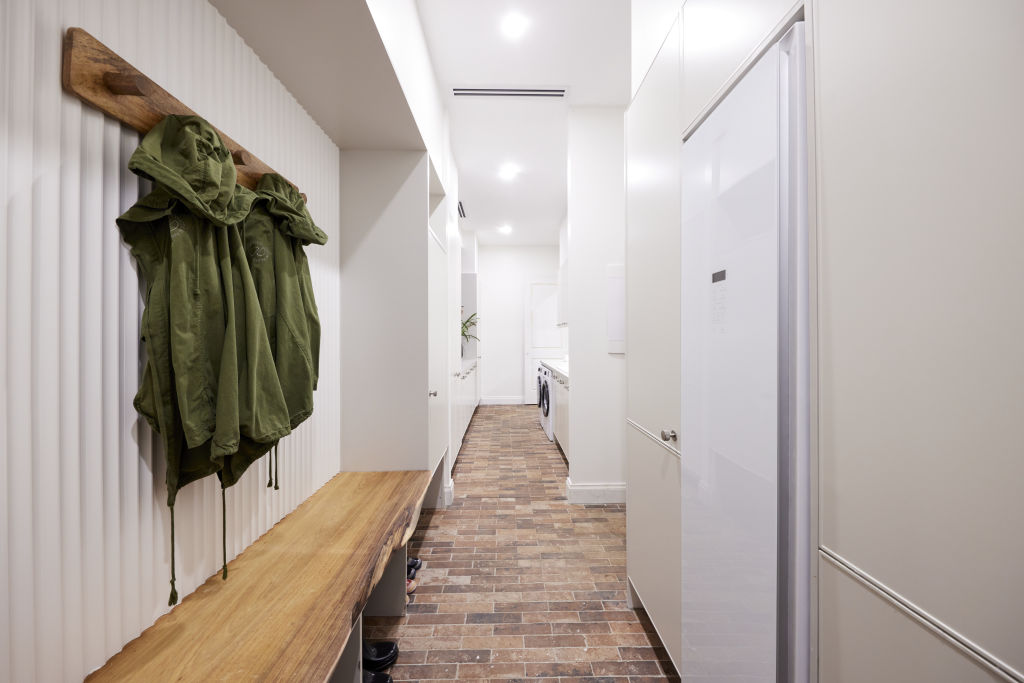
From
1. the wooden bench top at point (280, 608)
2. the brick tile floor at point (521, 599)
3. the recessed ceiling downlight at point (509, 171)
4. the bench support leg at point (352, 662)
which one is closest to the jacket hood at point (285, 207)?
the wooden bench top at point (280, 608)

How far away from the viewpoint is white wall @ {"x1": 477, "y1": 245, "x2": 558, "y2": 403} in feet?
27.8

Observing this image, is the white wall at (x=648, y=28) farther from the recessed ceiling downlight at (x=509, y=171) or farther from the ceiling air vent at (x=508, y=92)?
the recessed ceiling downlight at (x=509, y=171)

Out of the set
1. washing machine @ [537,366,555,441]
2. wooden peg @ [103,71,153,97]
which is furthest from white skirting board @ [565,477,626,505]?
wooden peg @ [103,71,153,97]

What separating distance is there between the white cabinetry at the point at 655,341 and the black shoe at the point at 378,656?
988 millimetres

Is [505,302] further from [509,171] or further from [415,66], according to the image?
[415,66]

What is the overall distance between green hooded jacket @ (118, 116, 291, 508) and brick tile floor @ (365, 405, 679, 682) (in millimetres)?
1180

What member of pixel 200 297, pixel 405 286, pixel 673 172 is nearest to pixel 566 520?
pixel 405 286

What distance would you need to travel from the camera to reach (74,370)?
2.92 ft

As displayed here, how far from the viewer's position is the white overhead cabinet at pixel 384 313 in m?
2.44

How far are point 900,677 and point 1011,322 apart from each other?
522 mm

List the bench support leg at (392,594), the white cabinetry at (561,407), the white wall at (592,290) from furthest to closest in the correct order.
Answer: the white cabinetry at (561,407), the white wall at (592,290), the bench support leg at (392,594)

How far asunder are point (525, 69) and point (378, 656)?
3265mm

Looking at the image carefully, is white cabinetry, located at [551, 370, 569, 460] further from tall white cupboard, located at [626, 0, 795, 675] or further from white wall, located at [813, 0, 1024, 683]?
white wall, located at [813, 0, 1024, 683]

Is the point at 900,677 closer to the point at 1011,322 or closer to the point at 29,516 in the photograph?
the point at 1011,322
